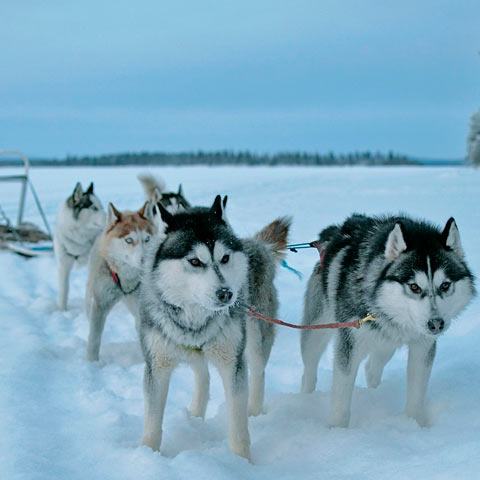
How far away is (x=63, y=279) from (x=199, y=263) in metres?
4.30

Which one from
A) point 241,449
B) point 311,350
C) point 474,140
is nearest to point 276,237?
point 311,350

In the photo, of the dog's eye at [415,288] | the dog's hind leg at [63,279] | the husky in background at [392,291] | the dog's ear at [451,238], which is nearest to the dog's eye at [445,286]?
the husky in background at [392,291]

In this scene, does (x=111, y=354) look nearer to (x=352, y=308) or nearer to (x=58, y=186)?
(x=352, y=308)

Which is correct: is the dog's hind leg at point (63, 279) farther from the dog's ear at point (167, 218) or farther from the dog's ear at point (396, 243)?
the dog's ear at point (396, 243)

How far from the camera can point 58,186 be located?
2311 cm

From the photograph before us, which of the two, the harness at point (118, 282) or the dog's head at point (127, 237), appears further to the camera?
the harness at point (118, 282)

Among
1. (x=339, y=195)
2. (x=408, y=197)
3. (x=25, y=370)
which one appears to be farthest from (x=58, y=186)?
(x=25, y=370)

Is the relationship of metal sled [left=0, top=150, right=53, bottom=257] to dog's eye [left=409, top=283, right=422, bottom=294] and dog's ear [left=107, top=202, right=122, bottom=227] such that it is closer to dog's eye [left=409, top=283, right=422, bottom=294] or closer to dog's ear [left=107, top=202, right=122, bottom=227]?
dog's ear [left=107, top=202, right=122, bottom=227]

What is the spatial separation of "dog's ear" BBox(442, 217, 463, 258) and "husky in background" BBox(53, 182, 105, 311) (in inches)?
182

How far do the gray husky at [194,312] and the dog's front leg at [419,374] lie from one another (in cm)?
100

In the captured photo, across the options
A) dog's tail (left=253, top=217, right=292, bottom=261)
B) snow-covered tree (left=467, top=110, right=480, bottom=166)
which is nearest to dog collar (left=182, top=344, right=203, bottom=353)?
dog's tail (left=253, top=217, right=292, bottom=261)

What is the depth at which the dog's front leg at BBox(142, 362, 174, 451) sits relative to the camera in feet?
A: 10.1

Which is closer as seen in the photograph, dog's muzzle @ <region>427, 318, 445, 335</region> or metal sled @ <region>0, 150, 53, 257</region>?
dog's muzzle @ <region>427, 318, 445, 335</region>

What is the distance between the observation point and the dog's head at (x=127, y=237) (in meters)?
4.83
